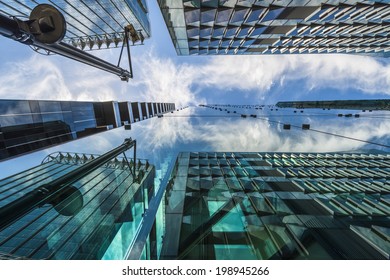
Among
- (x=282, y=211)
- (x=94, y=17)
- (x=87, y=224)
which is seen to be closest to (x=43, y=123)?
(x=87, y=224)

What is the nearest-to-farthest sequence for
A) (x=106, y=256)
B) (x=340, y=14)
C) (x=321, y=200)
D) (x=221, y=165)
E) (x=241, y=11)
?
1. (x=106, y=256)
2. (x=321, y=200)
3. (x=221, y=165)
4. (x=241, y=11)
5. (x=340, y=14)

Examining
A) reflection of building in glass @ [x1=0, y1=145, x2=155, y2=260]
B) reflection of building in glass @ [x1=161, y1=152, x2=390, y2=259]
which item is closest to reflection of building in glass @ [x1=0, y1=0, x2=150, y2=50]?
reflection of building in glass @ [x1=0, y1=145, x2=155, y2=260]

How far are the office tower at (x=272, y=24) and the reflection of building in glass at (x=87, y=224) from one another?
15.5 metres

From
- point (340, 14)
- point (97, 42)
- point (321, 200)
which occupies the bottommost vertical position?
point (321, 200)

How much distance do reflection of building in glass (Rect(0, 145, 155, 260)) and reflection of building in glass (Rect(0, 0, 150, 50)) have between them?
19.3 metres

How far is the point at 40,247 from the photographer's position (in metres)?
9.05

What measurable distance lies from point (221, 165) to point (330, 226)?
28.1 feet

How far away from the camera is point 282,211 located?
27.4 ft

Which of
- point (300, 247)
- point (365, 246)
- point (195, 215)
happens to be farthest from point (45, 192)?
point (365, 246)

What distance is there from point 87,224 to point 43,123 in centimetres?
1180

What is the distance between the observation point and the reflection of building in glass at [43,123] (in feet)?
40.9

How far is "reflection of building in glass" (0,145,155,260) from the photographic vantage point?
7.58m

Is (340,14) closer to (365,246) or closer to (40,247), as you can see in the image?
(365,246)

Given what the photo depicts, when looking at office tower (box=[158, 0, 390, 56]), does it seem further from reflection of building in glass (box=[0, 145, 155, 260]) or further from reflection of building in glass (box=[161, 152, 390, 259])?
reflection of building in glass (box=[0, 145, 155, 260])
